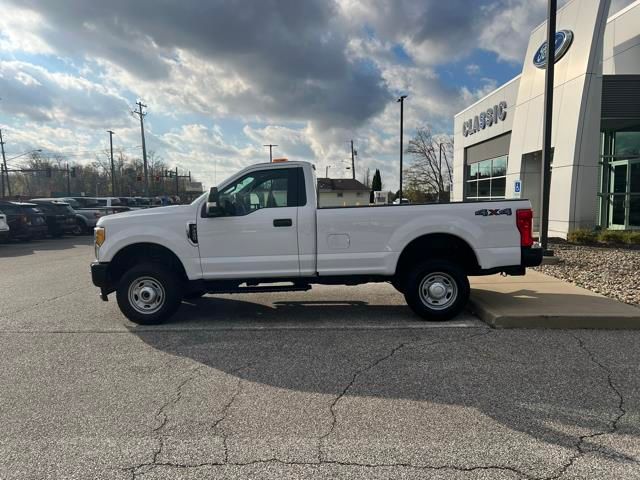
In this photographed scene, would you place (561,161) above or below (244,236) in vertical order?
above

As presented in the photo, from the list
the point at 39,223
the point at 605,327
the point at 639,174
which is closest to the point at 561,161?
the point at 639,174

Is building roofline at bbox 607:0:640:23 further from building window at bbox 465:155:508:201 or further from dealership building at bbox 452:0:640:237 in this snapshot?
building window at bbox 465:155:508:201

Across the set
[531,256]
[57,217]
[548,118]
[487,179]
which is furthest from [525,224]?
[487,179]

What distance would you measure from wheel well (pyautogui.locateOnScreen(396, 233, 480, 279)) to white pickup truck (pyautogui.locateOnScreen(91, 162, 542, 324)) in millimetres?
58

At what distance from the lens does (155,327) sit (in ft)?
18.8

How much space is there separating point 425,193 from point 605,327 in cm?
5408

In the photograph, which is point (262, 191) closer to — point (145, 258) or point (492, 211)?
point (145, 258)

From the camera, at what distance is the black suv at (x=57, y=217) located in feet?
62.2

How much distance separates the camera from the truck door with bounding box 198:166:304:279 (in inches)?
219

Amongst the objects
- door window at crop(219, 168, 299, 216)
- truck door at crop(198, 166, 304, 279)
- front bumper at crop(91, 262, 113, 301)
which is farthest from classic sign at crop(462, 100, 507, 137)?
front bumper at crop(91, 262, 113, 301)

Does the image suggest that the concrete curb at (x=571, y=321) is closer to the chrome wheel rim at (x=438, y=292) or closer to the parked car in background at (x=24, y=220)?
the chrome wheel rim at (x=438, y=292)

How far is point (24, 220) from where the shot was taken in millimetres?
17344

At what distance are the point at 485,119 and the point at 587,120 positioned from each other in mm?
11834

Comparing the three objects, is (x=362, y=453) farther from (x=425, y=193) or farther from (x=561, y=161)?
(x=425, y=193)
